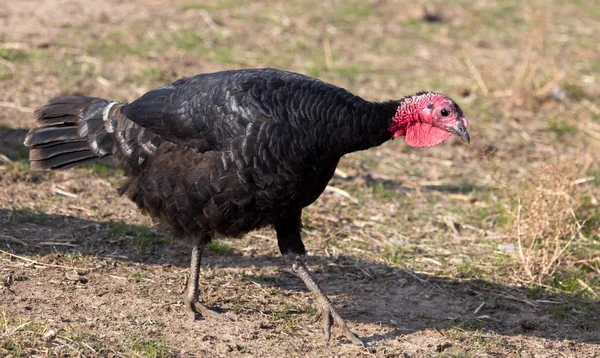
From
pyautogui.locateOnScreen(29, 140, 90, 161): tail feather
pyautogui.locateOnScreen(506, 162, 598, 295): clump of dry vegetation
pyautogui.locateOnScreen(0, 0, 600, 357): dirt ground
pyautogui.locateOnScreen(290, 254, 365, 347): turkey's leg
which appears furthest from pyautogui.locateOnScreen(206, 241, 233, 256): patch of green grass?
pyautogui.locateOnScreen(506, 162, 598, 295): clump of dry vegetation

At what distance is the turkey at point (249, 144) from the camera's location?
186 inches

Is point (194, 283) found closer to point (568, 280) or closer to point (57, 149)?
point (57, 149)

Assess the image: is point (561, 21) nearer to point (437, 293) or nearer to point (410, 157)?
point (410, 157)

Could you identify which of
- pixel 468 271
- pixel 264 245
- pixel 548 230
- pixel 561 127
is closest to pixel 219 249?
pixel 264 245

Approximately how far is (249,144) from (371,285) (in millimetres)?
1707

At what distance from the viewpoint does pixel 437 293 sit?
230 inches

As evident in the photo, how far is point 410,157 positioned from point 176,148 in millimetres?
3723

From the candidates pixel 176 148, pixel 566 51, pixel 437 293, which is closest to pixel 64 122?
pixel 176 148

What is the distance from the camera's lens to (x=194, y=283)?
17.1ft

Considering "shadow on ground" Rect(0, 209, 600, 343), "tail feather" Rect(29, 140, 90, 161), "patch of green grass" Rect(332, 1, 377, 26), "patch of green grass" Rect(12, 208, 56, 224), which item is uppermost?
"patch of green grass" Rect(332, 1, 377, 26)

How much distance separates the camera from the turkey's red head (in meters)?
4.86

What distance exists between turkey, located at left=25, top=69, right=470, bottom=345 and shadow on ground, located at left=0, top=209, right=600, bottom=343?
0.58 metres

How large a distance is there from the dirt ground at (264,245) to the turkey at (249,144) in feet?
1.23

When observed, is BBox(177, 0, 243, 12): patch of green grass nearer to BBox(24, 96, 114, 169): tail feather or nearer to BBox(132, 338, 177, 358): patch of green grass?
BBox(24, 96, 114, 169): tail feather
